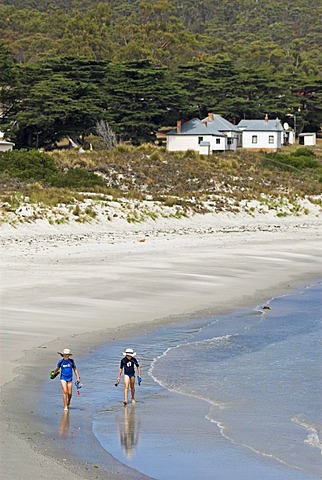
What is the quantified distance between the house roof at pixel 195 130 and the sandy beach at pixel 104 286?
28738 millimetres

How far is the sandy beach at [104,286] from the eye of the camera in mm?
10875

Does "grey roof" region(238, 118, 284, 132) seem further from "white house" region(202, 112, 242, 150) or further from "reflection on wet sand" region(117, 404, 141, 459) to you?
"reflection on wet sand" region(117, 404, 141, 459)

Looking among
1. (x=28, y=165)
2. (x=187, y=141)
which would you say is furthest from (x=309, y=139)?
(x=28, y=165)

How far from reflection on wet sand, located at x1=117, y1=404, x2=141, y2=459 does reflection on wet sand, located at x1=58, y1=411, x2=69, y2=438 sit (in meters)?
0.67

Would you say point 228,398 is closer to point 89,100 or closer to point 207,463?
point 207,463

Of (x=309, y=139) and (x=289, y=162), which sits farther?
(x=309, y=139)

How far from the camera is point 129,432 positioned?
37.1ft

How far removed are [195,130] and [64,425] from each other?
192 feet

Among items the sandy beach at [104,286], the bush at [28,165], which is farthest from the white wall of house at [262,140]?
the sandy beach at [104,286]

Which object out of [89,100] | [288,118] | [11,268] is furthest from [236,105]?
[11,268]

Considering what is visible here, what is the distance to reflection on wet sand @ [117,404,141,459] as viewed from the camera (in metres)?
10.6

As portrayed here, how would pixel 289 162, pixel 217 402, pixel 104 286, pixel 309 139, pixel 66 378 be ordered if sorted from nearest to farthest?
pixel 66 378, pixel 217 402, pixel 104 286, pixel 289 162, pixel 309 139

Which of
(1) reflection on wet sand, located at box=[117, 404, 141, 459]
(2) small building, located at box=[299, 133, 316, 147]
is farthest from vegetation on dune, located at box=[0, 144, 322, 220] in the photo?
(1) reflection on wet sand, located at box=[117, 404, 141, 459]

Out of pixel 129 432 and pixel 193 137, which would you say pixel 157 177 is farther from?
pixel 129 432
